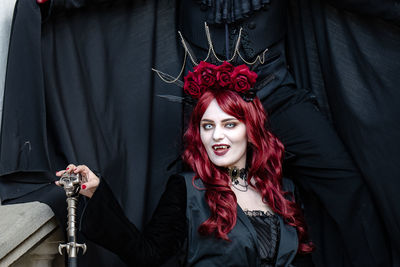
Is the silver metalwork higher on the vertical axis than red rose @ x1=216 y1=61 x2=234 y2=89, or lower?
lower

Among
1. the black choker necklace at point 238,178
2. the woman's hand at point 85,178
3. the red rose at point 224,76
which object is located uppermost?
the red rose at point 224,76

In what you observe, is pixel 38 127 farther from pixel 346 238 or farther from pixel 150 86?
pixel 346 238

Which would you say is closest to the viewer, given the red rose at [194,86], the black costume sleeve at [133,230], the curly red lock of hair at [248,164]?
the black costume sleeve at [133,230]

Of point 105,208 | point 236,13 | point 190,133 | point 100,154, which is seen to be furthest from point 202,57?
point 105,208

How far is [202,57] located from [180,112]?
28 cm

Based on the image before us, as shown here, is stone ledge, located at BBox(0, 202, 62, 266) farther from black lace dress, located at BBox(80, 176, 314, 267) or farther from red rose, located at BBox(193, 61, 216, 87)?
→ red rose, located at BBox(193, 61, 216, 87)

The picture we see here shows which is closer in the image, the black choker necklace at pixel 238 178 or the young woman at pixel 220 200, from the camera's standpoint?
the young woman at pixel 220 200

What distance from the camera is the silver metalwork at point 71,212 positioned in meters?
1.94

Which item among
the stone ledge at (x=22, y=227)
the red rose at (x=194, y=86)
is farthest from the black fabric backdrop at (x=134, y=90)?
the red rose at (x=194, y=86)

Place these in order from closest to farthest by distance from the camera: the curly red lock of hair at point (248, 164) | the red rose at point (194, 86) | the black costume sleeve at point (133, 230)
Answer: the black costume sleeve at point (133, 230), the curly red lock of hair at point (248, 164), the red rose at point (194, 86)

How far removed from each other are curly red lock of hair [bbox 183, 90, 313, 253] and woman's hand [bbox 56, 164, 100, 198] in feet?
1.33

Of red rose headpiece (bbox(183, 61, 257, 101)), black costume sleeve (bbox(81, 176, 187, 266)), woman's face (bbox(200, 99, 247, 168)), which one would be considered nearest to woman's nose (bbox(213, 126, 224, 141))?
woman's face (bbox(200, 99, 247, 168))

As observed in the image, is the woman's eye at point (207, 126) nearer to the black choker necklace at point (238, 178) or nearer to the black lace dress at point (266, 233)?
the black choker necklace at point (238, 178)

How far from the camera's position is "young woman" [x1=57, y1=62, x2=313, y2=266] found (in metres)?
1.98
